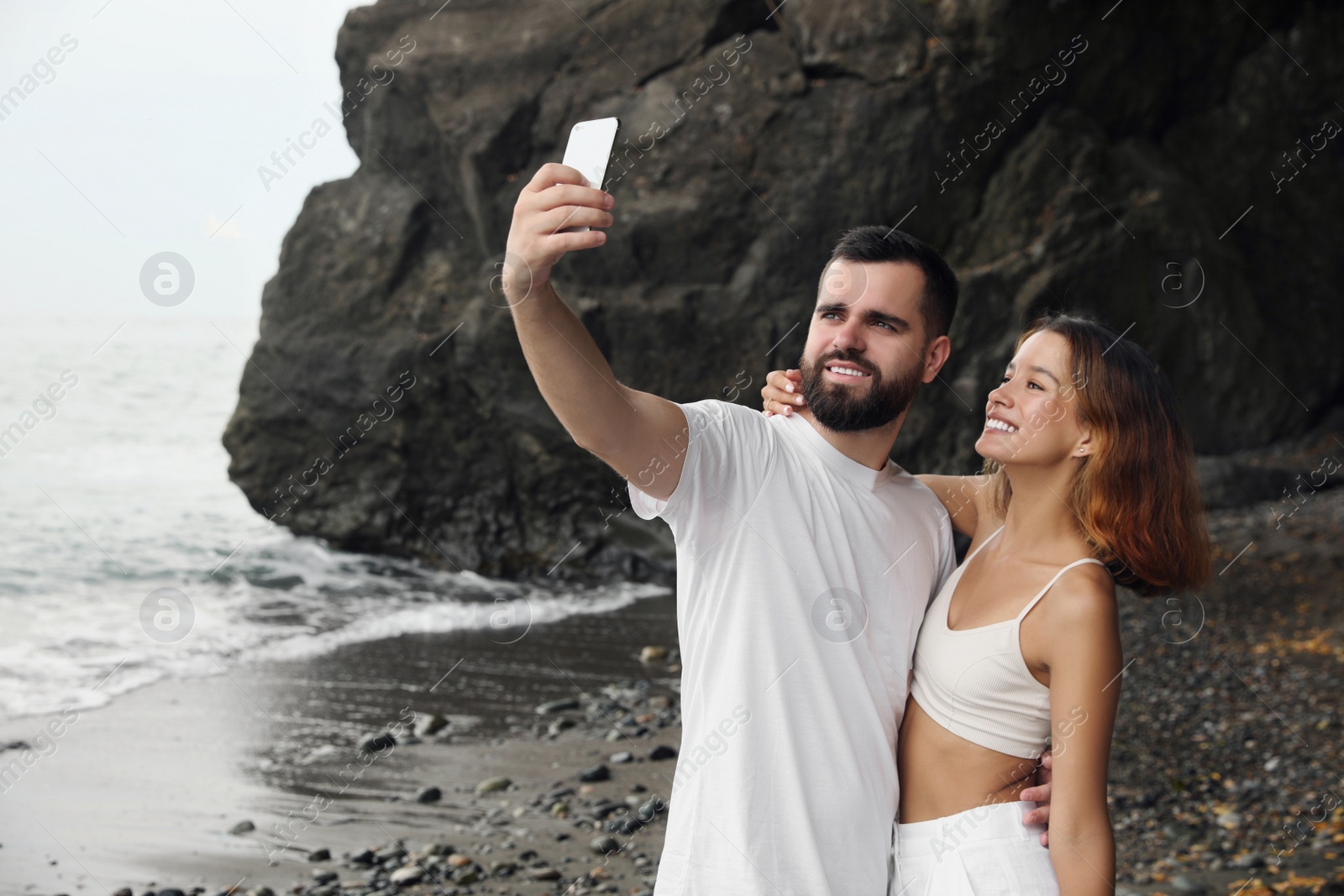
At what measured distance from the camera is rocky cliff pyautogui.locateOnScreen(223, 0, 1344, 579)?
9.17 m

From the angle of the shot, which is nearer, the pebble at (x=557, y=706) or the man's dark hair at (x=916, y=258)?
the man's dark hair at (x=916, y=258)

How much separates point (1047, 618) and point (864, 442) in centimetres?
54

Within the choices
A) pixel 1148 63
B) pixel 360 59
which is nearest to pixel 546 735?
pixel 360 59

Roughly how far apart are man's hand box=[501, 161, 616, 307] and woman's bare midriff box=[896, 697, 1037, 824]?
4.17ft

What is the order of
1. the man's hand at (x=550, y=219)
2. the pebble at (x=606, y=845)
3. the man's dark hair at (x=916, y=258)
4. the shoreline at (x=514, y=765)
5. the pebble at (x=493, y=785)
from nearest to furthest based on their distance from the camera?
the man's hand at (x=550, y=219) < the man's dark hair at (x=916, y=258) < the shoreline at (x=514, y=765) < the pebble at (x=606, y=845) < the pebble at (x=493, y=785)

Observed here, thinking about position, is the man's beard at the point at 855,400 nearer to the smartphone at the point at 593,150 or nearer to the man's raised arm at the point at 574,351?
the man's raised arm at the point at 574,351

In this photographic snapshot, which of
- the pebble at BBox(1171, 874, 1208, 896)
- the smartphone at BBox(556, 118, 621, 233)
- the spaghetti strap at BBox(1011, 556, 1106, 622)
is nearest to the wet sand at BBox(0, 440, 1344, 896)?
the pebble at BBox(1171, 874, 1208, 896)

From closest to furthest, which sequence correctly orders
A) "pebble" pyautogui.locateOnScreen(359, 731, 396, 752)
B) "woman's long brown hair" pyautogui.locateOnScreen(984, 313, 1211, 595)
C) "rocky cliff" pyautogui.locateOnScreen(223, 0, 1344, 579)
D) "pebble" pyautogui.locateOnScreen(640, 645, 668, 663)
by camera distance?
"woman's long brown hair" pyautogui.locateOnScreen(984, 313, 1211, 595), "pebble" pyautogui.locateOnScreen(359, 731, 396, 752), "pebble" pyautogui.locateOnScreen(640, 645, 668, 663), "rocky cliff" pyautogui.locateOnScreen(223, 0, 1344, 579)

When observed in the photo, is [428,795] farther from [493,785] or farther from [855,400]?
[855,400]

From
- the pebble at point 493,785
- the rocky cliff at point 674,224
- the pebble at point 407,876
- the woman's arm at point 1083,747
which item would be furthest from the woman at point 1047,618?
the rocky cliff at point 674,224

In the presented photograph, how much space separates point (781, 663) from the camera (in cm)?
222

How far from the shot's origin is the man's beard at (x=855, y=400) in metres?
2.45

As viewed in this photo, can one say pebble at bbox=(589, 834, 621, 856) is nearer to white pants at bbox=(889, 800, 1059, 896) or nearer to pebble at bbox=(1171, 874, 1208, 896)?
pebble at bbox=(1171, 874, 1208, 896)

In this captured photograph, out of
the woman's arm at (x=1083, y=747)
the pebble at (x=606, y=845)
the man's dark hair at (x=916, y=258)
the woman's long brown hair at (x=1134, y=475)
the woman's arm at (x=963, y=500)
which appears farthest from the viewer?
the pebble at (x=606, y=845)
